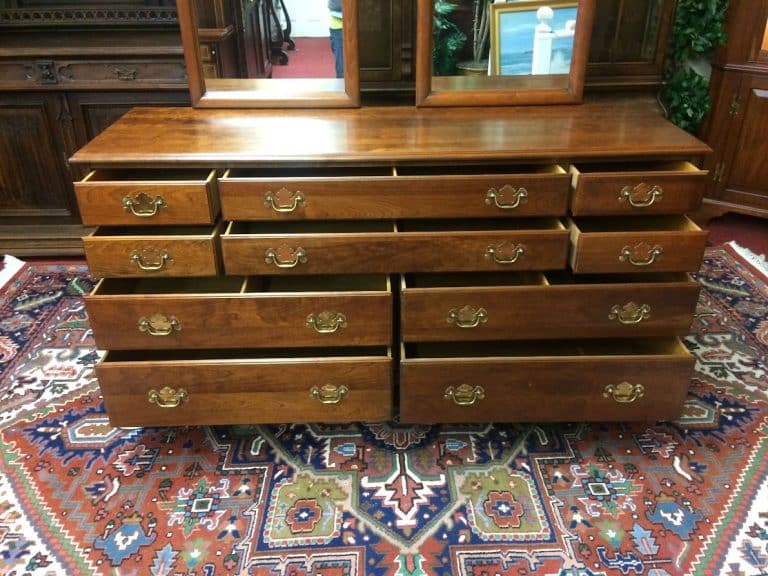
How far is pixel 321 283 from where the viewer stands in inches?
65.1

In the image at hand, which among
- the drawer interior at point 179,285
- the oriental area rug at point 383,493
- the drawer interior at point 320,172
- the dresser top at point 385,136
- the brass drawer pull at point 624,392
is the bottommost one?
the oriental area rug at point 383,493

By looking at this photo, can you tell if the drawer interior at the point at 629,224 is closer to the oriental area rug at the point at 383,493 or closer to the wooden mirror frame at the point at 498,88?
the wooden mirror frame at the point at 498,88

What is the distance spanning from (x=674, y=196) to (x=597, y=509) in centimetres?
75

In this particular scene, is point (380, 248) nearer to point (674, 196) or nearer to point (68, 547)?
point (674, 196)

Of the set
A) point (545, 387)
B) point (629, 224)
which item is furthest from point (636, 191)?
point (545, 387)

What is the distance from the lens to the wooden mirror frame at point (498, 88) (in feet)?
5.54

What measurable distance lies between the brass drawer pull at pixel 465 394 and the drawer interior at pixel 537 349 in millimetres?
116

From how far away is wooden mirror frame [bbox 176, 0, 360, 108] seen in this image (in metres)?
1.69

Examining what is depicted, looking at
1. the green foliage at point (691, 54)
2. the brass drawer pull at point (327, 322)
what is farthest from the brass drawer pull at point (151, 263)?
the green foliage at point (691, 54)

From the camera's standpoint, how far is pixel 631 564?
4.34 ft

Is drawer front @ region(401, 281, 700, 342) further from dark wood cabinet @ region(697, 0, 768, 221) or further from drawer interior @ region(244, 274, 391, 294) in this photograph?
dark wood cabinet @ region(697, 0, 768, 221)

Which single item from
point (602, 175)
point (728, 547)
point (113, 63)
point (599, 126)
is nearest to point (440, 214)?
point (602, 175)

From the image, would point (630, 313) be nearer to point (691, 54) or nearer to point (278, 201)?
point (278, 201)

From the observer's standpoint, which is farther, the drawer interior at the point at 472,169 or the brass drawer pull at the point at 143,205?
the drawer interior at the point at 472,169
